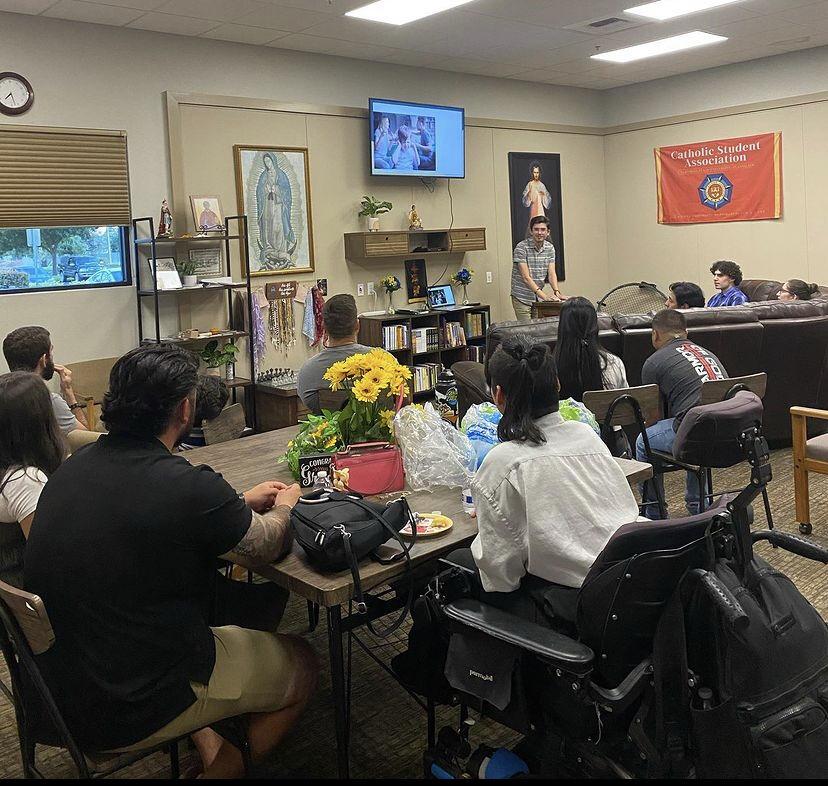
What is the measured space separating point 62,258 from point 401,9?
2772 mm

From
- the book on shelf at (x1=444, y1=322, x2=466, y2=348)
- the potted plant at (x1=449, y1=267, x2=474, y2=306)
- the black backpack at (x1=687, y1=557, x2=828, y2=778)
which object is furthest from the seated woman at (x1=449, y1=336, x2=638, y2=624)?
the potted plant at (x1=449, y1=267, x2=474, y2=306)

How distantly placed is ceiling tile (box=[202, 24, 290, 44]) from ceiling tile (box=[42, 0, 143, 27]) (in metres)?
0.63

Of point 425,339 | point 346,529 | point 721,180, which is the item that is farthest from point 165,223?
point 721,180

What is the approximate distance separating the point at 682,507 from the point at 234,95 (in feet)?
14.0

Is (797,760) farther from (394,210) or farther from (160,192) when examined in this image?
(394,210)

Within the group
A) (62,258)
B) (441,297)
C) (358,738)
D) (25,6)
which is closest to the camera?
(358,738)

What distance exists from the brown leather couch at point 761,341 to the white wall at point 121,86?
8.33 ft

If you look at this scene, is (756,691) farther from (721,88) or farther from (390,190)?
(721,88)

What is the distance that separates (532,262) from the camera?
8.48 m

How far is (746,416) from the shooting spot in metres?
3.14

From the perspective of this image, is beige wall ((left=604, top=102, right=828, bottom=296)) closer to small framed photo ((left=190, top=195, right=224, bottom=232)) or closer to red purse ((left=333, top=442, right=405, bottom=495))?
small framed photo ((left=190, top=195, right=224, bottom=232))

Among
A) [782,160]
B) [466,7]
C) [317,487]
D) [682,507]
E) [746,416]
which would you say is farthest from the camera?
[782,160]

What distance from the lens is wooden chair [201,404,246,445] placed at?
371 cm

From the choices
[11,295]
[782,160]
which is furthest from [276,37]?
[782,160]
